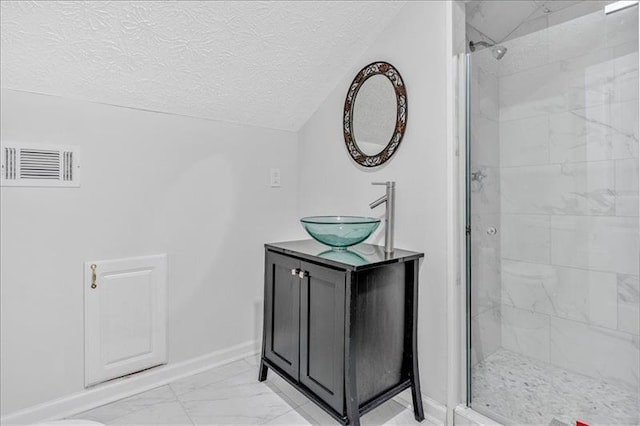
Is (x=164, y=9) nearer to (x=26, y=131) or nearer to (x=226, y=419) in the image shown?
(x=26, y=131)

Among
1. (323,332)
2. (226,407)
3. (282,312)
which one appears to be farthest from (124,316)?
(323,332)

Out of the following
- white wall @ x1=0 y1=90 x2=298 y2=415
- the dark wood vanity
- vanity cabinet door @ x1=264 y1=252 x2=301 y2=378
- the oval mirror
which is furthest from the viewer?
the oval mirror

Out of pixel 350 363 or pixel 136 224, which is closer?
pixel 350 363

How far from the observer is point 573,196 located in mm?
1489

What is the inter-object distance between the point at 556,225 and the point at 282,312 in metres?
1.32

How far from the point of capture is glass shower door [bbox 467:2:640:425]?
1.35 m

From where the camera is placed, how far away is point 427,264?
170 centimetres

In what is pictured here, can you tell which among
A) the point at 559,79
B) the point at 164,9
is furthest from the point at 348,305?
the point at 164,9

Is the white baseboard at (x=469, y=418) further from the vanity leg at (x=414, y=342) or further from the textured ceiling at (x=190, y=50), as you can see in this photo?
the textured ceiling at (x=190, y=50)

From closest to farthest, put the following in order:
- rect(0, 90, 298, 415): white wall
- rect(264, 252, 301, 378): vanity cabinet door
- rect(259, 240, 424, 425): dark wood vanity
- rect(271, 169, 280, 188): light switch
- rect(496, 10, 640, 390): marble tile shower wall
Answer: rect(496, 10, 640, 390): marble tile shower wall
rect(259, 240, 424, 425): dark wood vanity
rect(0, 90, 298, 415): white wall
rect(264, 252, 301, 378): vanity cabinet door
rect(271, 169, 280, 188): light switch

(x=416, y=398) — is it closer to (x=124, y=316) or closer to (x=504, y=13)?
(x=124, y=316)

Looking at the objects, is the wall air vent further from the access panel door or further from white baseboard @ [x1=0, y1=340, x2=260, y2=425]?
white baseboard @ [x1=0, y1=340, x2=260, y2=425]

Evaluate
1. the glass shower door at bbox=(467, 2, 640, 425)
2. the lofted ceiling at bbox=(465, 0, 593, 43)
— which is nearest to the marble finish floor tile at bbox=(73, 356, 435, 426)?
the glass shower door at bbox=(467, 2, 640, 425)

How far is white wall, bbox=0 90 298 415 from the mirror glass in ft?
2.08
